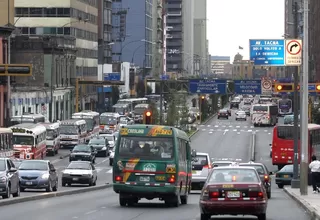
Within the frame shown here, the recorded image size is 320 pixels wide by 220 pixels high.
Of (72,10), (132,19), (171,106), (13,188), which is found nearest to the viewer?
(13,188)

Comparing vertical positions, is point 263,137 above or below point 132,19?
below

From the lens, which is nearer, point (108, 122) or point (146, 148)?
A: point (146, 148)

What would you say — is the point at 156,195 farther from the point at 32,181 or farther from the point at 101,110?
the point at 101,110

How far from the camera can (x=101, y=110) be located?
149875 millimetres

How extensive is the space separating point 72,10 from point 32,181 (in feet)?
288

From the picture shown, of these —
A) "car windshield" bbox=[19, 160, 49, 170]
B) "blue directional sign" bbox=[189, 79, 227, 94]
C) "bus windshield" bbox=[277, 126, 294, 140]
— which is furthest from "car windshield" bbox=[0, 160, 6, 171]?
"blue directional sign" bbox=[189, 79, 227, 94]

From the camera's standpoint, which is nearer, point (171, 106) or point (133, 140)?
point (133, 140)

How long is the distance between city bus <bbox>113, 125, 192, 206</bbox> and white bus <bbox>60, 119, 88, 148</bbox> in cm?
5551

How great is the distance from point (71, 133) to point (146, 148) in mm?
56505

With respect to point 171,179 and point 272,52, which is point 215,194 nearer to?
point 171,179

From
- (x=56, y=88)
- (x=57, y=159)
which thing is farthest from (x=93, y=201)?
(x=56, y=88)

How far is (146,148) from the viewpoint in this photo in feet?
104

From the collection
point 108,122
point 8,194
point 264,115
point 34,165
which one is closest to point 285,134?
point 34,165

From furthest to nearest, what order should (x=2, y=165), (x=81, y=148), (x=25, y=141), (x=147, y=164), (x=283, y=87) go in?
(x=81, y=148) < (x=25, y=141) < (x=283, y=87) < (x=2, y=165) < (x=147, y=164)
